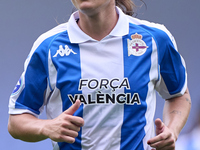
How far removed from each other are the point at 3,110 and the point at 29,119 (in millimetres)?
1506

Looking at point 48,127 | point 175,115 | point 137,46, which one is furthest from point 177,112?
point 48,127

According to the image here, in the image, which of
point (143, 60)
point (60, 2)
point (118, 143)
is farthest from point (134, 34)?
point (60, 2)

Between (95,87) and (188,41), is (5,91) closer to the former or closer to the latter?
(188,41)

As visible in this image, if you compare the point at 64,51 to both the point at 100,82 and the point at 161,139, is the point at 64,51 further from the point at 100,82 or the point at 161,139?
the point at 161,139

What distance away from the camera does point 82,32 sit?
6.91ft

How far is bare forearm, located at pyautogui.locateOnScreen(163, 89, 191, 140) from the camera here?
2.16 m

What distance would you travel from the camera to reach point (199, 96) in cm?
360

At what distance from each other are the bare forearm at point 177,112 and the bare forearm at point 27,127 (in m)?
0.57

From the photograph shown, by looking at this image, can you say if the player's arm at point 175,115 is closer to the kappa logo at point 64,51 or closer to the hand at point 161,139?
the hand at point 161,139

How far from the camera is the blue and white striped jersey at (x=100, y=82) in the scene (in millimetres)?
2025

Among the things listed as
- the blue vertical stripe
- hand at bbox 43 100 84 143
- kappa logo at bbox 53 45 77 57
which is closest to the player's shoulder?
the blue vertical stripe

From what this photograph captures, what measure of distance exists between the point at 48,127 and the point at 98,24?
503 millimetres

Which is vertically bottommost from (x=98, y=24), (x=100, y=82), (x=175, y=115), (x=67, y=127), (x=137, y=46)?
(x=175, y=115)

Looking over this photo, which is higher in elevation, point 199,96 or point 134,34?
point 134,34
